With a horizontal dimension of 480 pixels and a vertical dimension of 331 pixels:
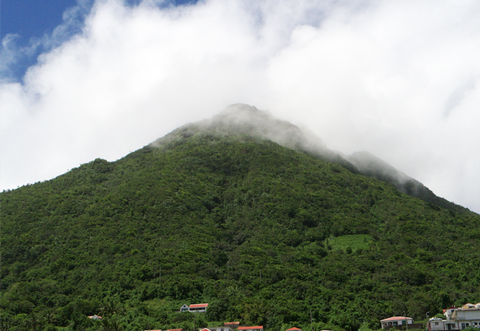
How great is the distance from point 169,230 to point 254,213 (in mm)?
19176

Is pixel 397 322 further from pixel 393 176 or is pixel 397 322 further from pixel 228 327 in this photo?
pixel 393 176

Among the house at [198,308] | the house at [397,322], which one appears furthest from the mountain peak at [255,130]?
the house at [397,322]

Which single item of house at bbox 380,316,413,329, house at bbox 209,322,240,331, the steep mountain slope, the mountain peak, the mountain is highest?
the mountain peak

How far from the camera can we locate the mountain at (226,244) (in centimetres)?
6806

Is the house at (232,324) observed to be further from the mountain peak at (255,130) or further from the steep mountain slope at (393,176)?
the steep mountain slope at (393,176)

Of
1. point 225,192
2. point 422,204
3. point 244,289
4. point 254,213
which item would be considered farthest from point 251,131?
point 244,289

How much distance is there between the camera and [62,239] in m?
91.5

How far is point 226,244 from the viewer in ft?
308

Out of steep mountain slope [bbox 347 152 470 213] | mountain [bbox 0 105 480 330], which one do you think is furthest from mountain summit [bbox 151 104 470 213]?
mountain [bbox 0 105 480 330]

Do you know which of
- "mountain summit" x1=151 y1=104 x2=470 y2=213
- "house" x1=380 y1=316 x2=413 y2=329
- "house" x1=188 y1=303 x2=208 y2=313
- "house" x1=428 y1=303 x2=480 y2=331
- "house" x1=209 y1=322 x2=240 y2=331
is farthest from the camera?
"mountain summit" x1=151 y1=104 x2=470 y2=213

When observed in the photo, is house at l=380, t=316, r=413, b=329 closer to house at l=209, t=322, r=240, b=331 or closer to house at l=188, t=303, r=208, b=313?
house at l=209, t=322, r=240, b=331

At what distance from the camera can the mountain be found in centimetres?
6806

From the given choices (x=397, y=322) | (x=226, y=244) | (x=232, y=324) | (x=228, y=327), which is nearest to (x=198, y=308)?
(x=232, y=324)

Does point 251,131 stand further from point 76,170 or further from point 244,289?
point 244,289
